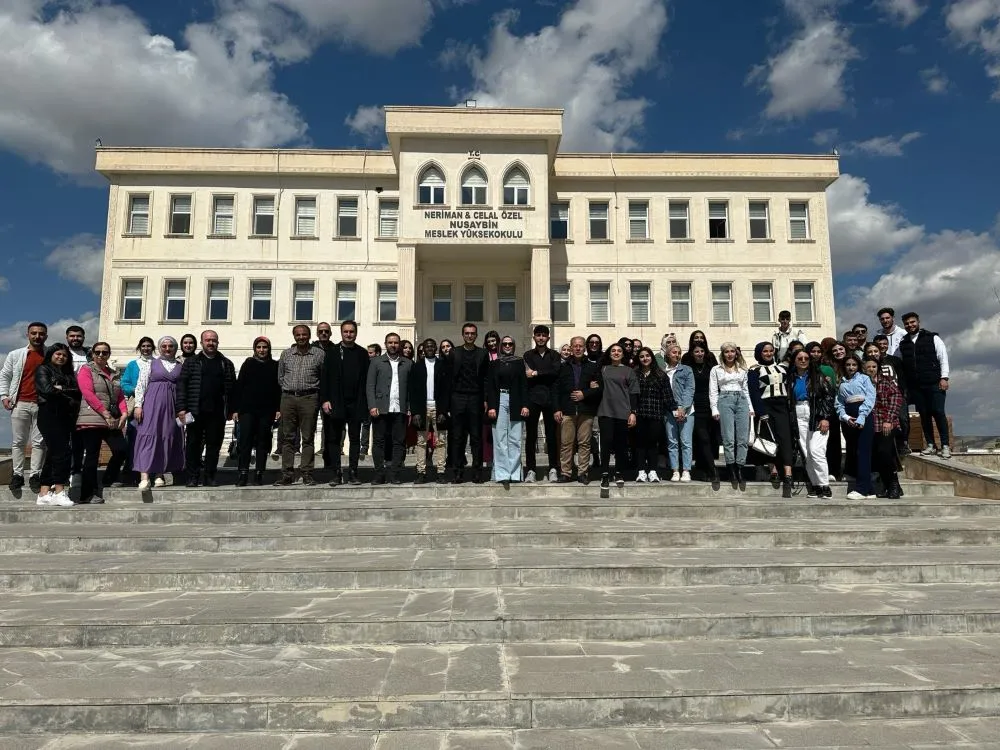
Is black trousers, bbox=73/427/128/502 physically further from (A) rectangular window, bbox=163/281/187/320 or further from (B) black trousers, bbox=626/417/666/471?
(A) rectangular window, bbox=163/281/187/320

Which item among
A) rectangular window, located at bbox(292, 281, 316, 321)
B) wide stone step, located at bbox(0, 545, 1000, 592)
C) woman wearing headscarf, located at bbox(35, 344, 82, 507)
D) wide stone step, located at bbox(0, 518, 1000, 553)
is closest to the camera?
wide stone step, located at bbox(0, 545, 1000, 592)

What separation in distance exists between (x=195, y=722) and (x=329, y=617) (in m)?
1.09

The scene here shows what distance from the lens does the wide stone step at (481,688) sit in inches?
123

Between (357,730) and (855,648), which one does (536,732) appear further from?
(855,648)

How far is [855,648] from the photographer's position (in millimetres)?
3879

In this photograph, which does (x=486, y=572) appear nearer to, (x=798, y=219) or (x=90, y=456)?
(x=90, y=456)

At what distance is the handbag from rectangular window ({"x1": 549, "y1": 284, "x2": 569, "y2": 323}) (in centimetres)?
1759

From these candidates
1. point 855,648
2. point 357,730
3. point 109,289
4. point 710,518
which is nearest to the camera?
point 357,730

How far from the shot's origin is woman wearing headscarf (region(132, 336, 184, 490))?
8344 millimetres

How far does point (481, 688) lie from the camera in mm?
3270

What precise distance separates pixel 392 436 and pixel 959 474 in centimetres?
766

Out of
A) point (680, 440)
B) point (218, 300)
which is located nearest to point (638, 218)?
point (218, 300)

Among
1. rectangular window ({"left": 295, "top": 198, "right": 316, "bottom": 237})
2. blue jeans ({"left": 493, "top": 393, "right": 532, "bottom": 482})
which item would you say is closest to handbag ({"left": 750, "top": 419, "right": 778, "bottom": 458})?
blue jeans ({"left": 493, "top": 393, "right": 532, "bottom": 482})

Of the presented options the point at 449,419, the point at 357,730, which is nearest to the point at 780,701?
the point at 357,730
